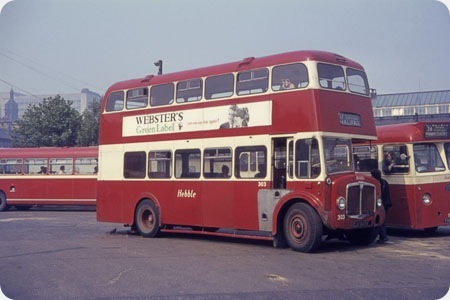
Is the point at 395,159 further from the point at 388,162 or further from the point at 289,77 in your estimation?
the point at 289,77

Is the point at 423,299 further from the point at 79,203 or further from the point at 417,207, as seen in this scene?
the point at 79,203

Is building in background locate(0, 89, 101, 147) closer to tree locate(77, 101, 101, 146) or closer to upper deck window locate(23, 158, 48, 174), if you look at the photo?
tree locate(77, 101, 101, 146)

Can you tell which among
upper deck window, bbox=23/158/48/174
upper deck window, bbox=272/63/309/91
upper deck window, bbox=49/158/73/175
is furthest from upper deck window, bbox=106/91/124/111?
upper deck window, bbox=23/158/48/174

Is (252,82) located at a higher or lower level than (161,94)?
lower

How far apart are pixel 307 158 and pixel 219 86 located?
10.6ft

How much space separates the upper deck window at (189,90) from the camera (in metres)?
14.4

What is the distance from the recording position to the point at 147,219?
15836 mm

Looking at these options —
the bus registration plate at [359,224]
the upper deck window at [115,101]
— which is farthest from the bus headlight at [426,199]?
the upper deck window at [115,101]

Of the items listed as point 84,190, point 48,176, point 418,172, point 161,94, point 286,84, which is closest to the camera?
point 286,84

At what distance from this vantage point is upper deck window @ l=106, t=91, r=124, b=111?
16.6 meters

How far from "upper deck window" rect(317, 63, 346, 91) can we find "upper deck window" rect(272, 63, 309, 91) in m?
0.34

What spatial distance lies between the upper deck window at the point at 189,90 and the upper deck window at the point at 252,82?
4.54 feet

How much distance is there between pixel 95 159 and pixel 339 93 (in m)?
16.7

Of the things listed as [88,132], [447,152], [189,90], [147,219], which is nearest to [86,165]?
[147,219]
